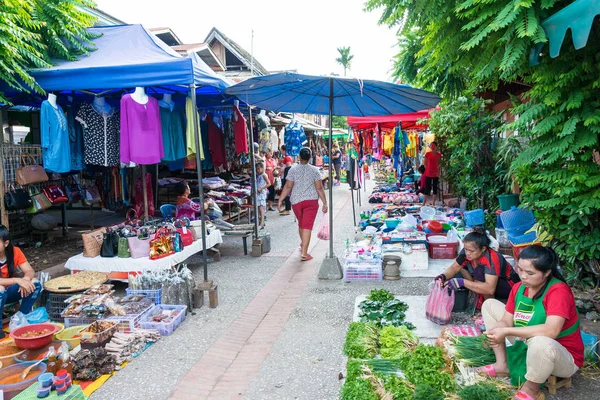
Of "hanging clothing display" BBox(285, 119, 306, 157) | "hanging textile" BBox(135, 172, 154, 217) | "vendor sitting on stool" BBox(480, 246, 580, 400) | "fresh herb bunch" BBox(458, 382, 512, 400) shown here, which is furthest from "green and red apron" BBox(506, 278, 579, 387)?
A: "hanging clothing display" BBox(285, 119, 306, 157)

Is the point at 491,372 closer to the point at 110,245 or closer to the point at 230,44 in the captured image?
the point at 110,245

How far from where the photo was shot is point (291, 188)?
26.3 feet

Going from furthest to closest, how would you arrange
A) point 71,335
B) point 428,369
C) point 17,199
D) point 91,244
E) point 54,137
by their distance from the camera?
1. point 17,199
2. point 54,137
3. point 91,244
4. point 71,335
5. point 428,369

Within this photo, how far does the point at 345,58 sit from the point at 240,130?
57917 millimetres

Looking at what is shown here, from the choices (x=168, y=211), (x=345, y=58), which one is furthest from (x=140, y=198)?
(x=345, y=58)

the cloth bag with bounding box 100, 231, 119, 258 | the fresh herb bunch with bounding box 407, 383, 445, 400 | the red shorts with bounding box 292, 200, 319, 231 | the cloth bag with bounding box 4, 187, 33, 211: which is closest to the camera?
the fresh herb bunch with bounding box 407, 383, 445, 400

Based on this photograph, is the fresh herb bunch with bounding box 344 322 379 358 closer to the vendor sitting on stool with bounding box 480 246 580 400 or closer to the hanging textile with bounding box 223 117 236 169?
the vendor sitting on stool with bounding box 480 246 580 400

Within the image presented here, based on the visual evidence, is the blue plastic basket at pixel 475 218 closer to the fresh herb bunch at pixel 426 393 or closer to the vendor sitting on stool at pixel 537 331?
the vendor sitting on stool at pixel 537 331

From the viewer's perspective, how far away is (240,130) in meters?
9.36

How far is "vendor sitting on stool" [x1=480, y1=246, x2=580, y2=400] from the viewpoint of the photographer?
10.5ft

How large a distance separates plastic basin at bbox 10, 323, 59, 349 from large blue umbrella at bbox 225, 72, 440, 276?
3687 millimetres

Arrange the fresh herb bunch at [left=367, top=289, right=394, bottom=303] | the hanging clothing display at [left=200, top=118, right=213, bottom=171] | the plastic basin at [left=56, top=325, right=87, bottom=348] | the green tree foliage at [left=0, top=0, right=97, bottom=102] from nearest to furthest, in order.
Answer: the plastic basin at [left=56, top=325, right=87, bottom=348]
the fresh herb bunch at [left=367, top=289, right=394, bottom=303]
the green tree foliage at [left=0, top=0, right=97, bottom=102]
the hanging clothing display at [left=200, top=118, right=213, bottom=171]

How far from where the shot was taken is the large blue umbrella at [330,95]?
609 cm

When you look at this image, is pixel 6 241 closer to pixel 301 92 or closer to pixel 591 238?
pixel 301 92
